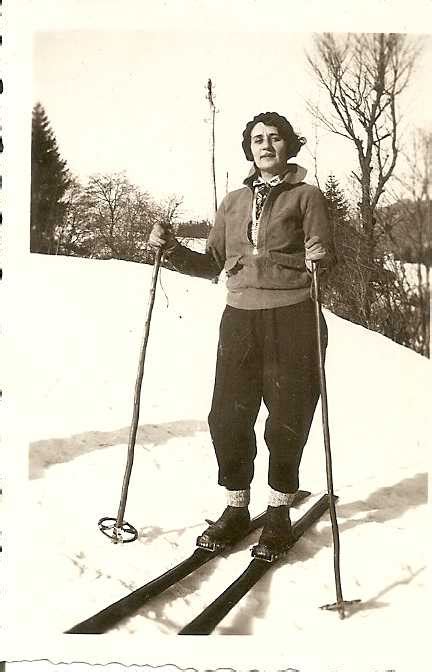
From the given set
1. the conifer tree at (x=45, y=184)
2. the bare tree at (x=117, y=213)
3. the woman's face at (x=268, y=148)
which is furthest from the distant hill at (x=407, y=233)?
the conifer tree at (x=45, y=184)

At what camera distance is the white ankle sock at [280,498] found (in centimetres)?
153

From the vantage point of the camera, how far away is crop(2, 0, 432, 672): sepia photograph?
149cm

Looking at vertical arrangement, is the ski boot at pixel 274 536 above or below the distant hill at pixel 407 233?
below

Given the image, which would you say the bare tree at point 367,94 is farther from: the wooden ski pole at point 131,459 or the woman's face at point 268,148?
the wooden ski pole at point 131,459

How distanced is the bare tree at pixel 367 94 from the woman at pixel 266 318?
0.38 ft

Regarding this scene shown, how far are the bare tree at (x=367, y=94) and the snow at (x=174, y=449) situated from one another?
0.35 meters

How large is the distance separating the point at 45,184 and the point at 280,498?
91 cm

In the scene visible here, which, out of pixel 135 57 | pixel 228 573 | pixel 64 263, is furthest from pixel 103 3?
pixel 228 573

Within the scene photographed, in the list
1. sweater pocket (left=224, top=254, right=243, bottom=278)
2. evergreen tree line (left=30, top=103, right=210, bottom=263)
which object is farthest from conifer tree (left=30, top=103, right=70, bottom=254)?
sweater pocket (left=224, top=254, right=243, bottom=278)

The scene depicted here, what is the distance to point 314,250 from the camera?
146 cm

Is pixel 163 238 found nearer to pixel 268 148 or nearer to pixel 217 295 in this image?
pixel 217 295

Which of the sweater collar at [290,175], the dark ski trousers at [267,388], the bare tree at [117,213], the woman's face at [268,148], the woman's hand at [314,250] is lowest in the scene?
the dark ski trousers at [267,388]

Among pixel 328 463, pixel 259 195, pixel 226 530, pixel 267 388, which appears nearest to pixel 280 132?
pixel 259 195

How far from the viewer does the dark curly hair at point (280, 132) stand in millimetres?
1509
